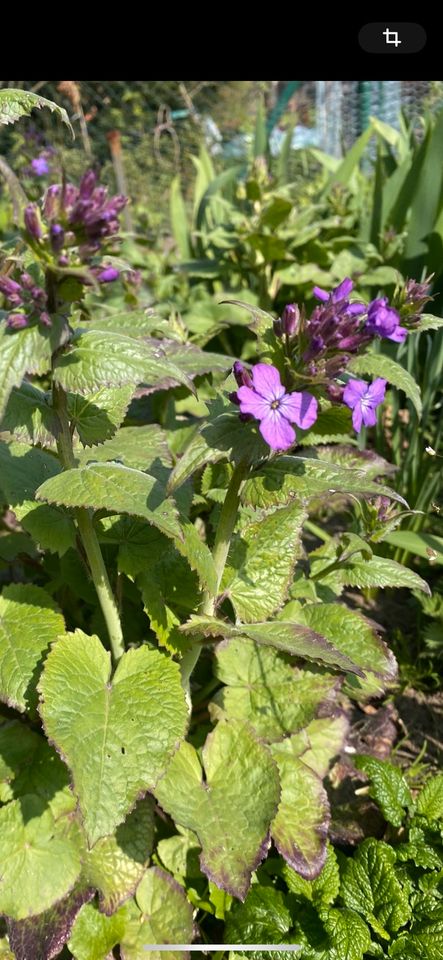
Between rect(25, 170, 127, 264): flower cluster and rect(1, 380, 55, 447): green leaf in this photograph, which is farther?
rect(1, 380, 55, 447): green leaf

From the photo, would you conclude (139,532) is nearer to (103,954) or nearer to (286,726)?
(286,726)

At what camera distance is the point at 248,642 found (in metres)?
1.75

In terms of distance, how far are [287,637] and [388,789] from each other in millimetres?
611

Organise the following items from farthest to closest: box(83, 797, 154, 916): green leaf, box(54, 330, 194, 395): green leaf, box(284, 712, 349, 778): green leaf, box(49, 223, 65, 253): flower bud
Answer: box(284, 712, 349, 778): green leaf
box(83, 797, 154, 916): green leaf
box(54, 330, 194, 395): green leaf
box(49, 223, 65, 253): flower bud

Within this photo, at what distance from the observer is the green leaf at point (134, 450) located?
154 centimetres

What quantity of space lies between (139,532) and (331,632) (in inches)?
21.6

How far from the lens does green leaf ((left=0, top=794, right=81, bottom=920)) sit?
4.66 ft

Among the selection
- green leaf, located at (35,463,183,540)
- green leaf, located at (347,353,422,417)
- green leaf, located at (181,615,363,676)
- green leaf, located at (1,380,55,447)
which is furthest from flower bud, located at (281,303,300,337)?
green leaf, located at (181,615,363,676)

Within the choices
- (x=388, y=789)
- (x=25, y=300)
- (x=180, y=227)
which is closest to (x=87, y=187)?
(x=25, y=300)

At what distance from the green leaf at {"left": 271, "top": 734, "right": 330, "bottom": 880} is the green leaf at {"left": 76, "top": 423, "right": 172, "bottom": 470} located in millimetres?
789
